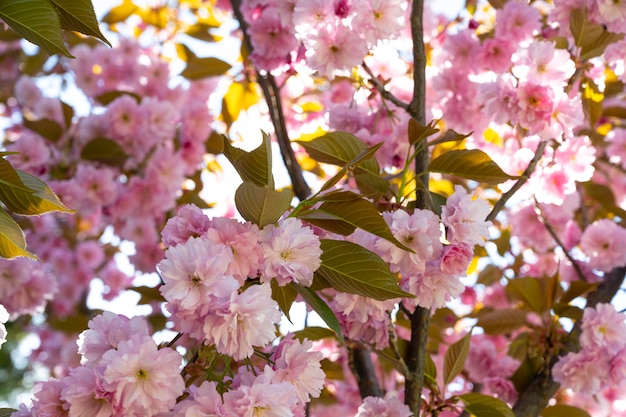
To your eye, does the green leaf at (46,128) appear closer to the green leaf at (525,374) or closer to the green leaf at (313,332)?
the green leaf at (313,332)

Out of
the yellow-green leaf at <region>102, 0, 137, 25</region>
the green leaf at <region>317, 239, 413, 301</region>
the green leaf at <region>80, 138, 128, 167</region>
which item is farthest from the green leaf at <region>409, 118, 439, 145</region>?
the yellow-green leaf at <region>102, 0, 137, 25</region>

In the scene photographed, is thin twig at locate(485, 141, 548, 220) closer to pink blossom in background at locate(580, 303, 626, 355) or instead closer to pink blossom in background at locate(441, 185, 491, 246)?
pink blossom in background at locate(441, 185, 491, 246)

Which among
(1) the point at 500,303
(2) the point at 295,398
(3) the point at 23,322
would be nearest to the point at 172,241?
(2) the point at 295,398

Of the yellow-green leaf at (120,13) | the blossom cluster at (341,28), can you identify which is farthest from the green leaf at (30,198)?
the yellow-green leaf at (120,13)

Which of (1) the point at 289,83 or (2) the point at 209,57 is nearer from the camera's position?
(2) the point at 209,57

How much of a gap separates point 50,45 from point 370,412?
31.8 inches

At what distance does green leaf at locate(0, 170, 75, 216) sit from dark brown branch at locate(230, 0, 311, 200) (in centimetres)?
87

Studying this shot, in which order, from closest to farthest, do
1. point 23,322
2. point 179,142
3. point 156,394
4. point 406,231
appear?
point 156,394, point 406,231, point 179,142, point 23,322

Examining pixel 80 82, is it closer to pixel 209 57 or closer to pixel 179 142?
pixel 179 142

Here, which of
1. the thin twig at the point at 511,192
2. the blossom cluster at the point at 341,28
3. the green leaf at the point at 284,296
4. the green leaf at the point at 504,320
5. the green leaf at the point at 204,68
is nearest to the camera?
the green leaf at the point at 284,296

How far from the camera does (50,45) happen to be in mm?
1049

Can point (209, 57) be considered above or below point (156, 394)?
above

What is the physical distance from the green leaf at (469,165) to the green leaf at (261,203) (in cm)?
37

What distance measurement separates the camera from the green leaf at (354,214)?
1053mm
